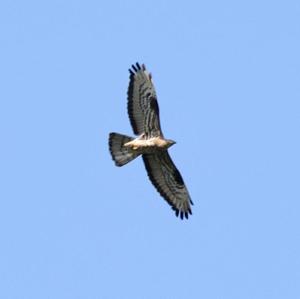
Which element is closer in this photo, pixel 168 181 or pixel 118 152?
pixel 118 152

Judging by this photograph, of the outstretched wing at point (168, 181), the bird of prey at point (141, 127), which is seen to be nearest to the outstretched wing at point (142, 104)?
the bird of prey at point (141, 127)

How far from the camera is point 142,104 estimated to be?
27031mm

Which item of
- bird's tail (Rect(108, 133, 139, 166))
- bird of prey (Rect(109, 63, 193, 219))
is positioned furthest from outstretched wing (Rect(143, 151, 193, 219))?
bird's tail (Rect(108, 133, 139, 166))

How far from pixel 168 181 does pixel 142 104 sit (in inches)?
76.2

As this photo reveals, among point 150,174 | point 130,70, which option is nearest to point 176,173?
point 150,174

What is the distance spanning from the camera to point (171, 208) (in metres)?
28.1

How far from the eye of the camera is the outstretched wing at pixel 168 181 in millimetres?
27688

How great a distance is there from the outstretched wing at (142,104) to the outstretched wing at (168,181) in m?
0.72

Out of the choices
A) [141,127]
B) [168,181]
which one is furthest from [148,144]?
[168,181]

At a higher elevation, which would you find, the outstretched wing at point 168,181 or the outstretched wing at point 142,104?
the outstretched wing at point 142,104

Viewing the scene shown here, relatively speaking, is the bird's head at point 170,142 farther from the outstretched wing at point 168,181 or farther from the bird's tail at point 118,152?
the bird's tail at point 118,152

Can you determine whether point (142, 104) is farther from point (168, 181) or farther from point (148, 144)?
point (168, 181)

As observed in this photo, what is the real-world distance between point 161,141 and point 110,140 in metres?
1.06

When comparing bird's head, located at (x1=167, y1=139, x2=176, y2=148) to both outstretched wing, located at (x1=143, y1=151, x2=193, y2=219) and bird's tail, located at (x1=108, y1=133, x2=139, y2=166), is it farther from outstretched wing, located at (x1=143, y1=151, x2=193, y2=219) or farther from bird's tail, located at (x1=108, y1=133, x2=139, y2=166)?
bird's tail, located at (x1=108, y1=133, x2=139, y2=166)
